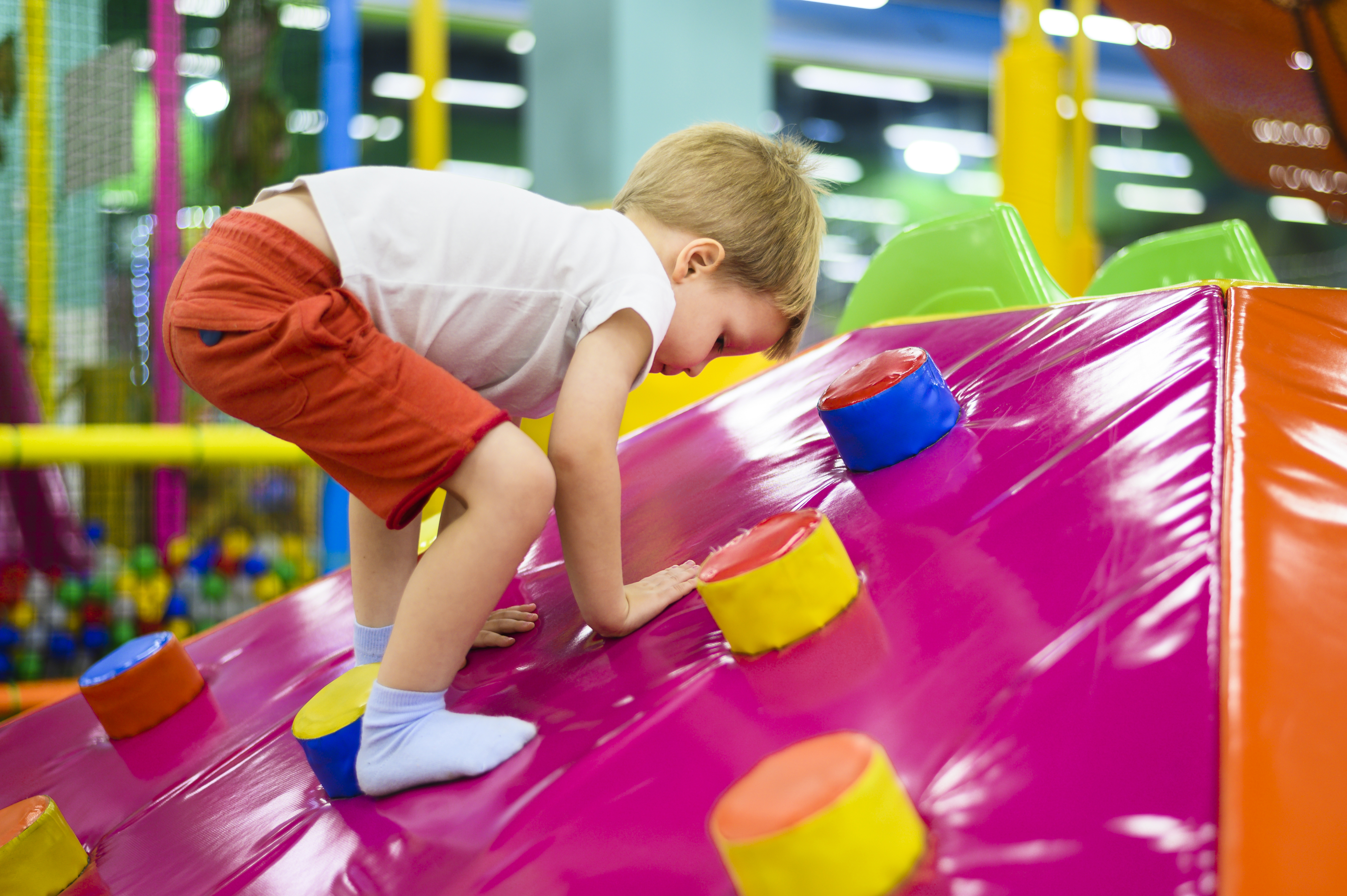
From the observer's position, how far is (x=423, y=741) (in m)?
0.75

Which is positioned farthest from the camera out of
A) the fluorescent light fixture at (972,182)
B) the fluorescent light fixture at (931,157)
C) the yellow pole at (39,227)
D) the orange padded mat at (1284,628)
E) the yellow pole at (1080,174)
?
the fluorescent light fixture at (972,182)

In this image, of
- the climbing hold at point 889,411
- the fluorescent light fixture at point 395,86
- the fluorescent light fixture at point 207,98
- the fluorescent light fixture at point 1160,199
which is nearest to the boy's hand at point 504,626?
the climbing hold at point 889,411

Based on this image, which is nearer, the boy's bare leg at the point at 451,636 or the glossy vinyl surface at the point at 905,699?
the glossy vinyl surface at the point at 905,699

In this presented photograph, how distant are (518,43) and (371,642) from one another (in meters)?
7.19

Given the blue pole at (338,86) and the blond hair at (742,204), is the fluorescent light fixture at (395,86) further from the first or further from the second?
the blond hair at (742,204)

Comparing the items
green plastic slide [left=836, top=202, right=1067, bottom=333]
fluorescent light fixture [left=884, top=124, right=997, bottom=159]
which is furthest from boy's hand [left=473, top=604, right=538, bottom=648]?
fluorescent light fixture [left=884, top=124, right=997, bottom=159]

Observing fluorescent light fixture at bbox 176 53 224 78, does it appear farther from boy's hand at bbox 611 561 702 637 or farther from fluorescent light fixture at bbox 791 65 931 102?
fluorescent light fixture at bbox 791 65 931 102

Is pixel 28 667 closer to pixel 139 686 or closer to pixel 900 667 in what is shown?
pixel 139 686

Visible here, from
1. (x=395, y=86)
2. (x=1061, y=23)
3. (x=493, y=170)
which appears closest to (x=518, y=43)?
(x=395, y=86)

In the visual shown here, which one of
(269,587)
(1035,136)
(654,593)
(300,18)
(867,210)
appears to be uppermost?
(300,18)

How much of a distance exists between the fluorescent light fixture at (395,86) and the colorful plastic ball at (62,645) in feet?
22.5

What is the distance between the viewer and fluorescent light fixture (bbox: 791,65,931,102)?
8133mm

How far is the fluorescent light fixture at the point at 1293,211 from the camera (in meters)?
12.5

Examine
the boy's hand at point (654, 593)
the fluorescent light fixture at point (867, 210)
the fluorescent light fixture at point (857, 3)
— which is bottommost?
the fluorescent light fixture at point (867, 210)
